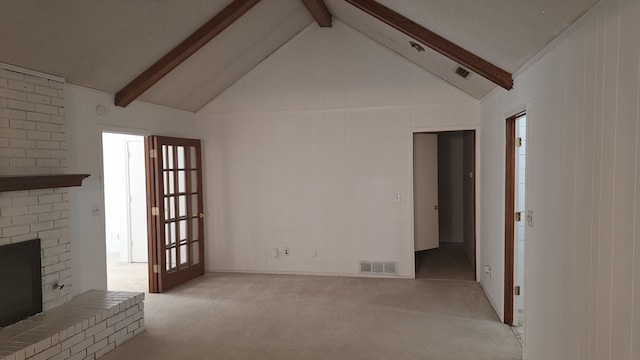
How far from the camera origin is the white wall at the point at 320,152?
5.83 m

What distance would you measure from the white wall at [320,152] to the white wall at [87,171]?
186 cm

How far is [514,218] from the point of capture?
13.1 feet

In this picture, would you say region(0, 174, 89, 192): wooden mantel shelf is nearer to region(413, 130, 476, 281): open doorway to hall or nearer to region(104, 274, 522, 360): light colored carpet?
region(104, 274, 522, 360): light colored carpet

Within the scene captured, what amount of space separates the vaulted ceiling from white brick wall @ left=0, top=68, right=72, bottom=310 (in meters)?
0.23

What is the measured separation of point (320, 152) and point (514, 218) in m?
2.86

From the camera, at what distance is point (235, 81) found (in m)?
6.31

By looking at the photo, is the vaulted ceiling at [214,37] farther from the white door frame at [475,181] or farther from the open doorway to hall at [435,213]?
the open doorway to hall at [435,213]

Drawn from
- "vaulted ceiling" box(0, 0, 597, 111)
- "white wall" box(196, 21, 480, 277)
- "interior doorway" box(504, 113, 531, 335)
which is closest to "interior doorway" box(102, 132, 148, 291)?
"white wall" box(196, 21, 480, 277)

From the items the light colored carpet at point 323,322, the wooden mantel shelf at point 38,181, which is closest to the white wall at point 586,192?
the light colored carpet at point 323,322

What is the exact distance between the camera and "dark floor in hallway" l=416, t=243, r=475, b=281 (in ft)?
19.5

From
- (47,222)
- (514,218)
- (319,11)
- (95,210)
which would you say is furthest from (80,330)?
(319,11)

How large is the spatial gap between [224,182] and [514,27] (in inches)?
182

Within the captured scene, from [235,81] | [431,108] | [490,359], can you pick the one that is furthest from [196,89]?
[490,359]

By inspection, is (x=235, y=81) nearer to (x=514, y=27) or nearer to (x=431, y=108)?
(x=431, y=108)
